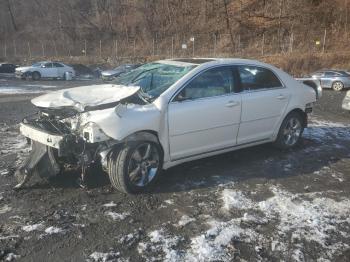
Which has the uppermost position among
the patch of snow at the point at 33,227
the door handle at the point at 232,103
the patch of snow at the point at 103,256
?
the door handle at the point at 232,103

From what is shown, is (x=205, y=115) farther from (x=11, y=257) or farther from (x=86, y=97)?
(x=11, y=257)

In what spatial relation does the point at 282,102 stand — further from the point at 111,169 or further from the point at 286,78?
the point at 111,169

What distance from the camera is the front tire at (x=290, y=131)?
732 cm

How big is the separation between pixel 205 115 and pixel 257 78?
1.40 metres

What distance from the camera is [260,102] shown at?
6688 mm

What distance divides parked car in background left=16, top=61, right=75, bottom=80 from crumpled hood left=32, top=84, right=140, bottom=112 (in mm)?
26088

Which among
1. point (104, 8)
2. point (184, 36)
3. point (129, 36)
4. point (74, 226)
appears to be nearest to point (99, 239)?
point (74, 226)

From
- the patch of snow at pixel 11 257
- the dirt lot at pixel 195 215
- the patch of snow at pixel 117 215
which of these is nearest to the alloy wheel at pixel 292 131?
the dirt lot at pixel 195 215

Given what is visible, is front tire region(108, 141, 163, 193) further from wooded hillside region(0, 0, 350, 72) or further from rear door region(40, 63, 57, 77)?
wooded hillside region(0, 0, 350, 72)

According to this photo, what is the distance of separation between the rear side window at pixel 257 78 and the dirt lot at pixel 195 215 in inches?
45.8

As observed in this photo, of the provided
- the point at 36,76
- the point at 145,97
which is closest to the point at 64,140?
the point at 145,97

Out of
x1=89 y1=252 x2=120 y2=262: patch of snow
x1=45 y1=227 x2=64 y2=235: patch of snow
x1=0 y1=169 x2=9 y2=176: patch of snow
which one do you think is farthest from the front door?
x1=0 y1=169 x2=9 y2=176: patch of snow

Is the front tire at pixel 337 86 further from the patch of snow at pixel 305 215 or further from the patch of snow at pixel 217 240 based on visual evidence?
the patch of snow at pixel 217 240

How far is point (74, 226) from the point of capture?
176 inches
